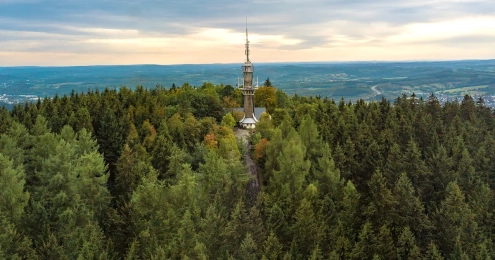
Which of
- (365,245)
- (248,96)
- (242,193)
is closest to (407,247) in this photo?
(365,245)

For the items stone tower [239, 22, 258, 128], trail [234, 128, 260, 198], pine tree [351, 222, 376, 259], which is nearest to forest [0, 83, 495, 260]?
pine tree [351, 222, 376, 259]

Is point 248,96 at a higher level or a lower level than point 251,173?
higher

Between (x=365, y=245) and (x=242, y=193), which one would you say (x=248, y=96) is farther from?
(x=365, y=245)

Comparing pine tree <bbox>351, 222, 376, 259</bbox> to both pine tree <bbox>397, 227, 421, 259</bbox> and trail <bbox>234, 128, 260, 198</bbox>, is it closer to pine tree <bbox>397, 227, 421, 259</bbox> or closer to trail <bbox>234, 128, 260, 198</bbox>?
pine tree <bbox>397, 227, 421, 259</bbox>

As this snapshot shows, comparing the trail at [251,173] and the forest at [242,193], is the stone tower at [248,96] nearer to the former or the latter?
the trail at [251,173]

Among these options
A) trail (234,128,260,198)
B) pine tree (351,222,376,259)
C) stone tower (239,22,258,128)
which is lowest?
pine tree (351,222,376,259)

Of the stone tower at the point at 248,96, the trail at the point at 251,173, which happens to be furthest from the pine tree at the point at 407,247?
the stone tower at the point at 248,96

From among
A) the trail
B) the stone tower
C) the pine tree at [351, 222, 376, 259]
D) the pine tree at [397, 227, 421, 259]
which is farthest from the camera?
the stone tower

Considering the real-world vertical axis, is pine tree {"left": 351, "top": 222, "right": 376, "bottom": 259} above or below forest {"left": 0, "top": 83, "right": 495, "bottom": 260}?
below

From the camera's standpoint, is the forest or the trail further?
the trail
